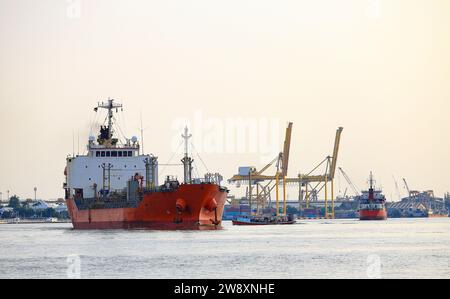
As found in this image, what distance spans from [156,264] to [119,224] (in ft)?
140

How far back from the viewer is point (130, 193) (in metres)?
98.9

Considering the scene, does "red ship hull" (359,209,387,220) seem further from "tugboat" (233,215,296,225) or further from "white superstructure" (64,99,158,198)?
"white superstructure" (64,99,158,198)

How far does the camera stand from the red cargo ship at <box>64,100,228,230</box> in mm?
91375

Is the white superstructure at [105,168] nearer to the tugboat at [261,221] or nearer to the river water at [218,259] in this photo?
the river water at [218,259]

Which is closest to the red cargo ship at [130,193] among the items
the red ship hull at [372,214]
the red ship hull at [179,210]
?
the red ship hull at [179,210]

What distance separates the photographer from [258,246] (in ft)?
241

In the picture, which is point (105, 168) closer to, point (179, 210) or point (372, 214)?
point (179, 210)

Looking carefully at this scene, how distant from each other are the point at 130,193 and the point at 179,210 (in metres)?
9.48

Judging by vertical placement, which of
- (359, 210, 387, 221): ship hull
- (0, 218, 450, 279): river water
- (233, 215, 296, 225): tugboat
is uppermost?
(359, 210, 387, 221): ship hull

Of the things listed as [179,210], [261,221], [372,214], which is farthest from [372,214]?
[179,210]

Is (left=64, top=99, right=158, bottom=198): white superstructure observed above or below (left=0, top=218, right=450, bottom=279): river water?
above

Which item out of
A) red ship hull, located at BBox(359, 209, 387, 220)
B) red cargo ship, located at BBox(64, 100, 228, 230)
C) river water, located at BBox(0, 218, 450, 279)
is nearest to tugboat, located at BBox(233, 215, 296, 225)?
red cargo ship, located at BBox(64, 100, 228, 230)

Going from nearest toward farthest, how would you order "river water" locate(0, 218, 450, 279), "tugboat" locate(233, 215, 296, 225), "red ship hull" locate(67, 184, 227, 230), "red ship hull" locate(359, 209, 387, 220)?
"river water" locate(0, 218, 450, 279)
"red ship hull" locate(67, 184, 227, 230)
"tugboat" locate(233, 215, 296, 225)
"red ship hull" locate(359, 209, 387, 220)
